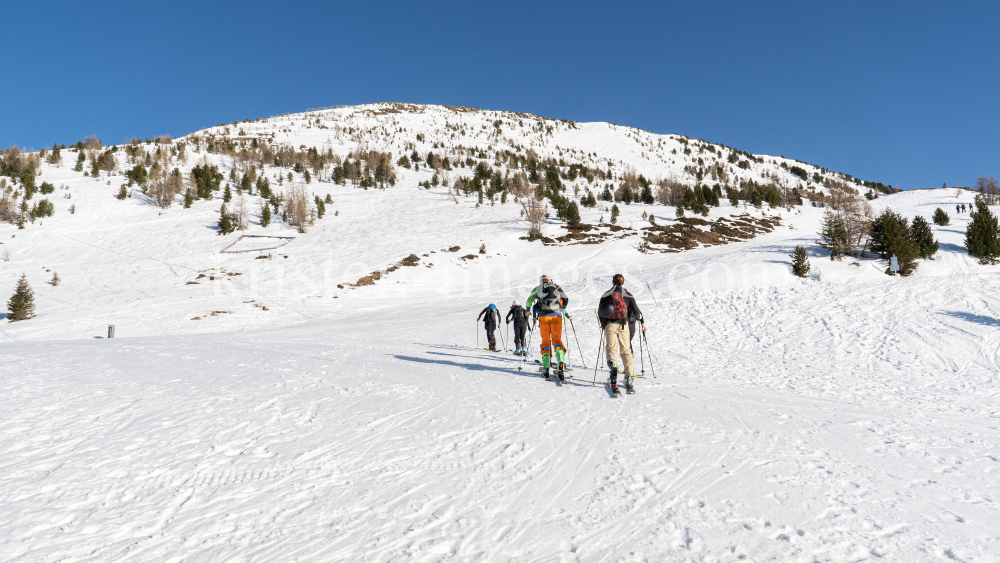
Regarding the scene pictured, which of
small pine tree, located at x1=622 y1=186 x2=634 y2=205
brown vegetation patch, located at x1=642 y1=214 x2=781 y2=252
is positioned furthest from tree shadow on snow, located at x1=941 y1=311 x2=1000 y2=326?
small pine tree, located at x1=622 y1=186 x2=634 y2=205

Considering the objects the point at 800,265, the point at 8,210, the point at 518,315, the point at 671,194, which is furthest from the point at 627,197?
the point at 8,210

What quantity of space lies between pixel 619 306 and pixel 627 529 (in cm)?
378

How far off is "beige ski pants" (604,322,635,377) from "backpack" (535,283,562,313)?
1.00 meters

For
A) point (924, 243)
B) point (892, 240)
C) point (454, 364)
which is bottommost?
point (454, 364)

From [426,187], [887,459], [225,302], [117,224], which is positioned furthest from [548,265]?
[117,224]

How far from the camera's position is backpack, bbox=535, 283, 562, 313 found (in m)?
6.73

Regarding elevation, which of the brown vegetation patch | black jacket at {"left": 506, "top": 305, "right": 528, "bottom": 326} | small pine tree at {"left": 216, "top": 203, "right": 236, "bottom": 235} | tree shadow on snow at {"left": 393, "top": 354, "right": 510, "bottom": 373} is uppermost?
small pine tree at {"left": 216, "top": 203, "right": 236, "bottom": 235}

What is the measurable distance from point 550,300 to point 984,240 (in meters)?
22.6

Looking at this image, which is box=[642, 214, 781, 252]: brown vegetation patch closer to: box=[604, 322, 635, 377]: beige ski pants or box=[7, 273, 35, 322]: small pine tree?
box=[604, 322, 635, 377]: beige ski pants

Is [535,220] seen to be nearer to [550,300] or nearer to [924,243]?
[924,243]

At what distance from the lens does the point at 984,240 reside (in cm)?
1744

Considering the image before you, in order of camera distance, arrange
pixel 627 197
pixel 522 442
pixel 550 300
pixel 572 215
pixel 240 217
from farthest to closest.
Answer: pixel 627 197 < pixel 572 215 < pixel 240 217 < pixel 550 300 < pixel 522 442

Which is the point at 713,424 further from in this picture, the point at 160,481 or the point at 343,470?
the point at 160,481

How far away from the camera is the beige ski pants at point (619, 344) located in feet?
19.6
